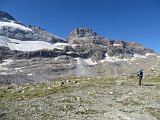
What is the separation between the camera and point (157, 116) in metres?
27.5

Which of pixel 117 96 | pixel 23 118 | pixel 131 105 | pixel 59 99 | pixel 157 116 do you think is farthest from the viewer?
pixel 117 96

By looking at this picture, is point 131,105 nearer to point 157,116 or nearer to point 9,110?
point 157,116

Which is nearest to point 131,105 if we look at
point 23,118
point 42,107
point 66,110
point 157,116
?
point 157,116

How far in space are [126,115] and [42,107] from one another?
856 cm

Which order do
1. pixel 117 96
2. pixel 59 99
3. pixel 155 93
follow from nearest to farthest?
pixel 59 99, pixel 117 96, pixel 155 93

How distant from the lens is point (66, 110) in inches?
1156

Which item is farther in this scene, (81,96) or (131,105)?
(81,96)

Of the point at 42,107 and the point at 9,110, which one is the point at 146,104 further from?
the point at 9,110

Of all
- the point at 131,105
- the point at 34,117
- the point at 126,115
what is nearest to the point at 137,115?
the point at 126,115

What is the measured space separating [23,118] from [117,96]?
1513cm

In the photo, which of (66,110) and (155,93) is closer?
(66,110)

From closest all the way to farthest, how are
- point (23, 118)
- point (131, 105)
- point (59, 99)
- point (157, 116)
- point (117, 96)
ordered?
point (23, 118), point (157, 116), point (131, 105), point (59, 99), point (117, 96)

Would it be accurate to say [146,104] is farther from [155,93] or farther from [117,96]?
[155,93]

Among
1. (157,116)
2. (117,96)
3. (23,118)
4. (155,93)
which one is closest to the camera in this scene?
(23,118)
